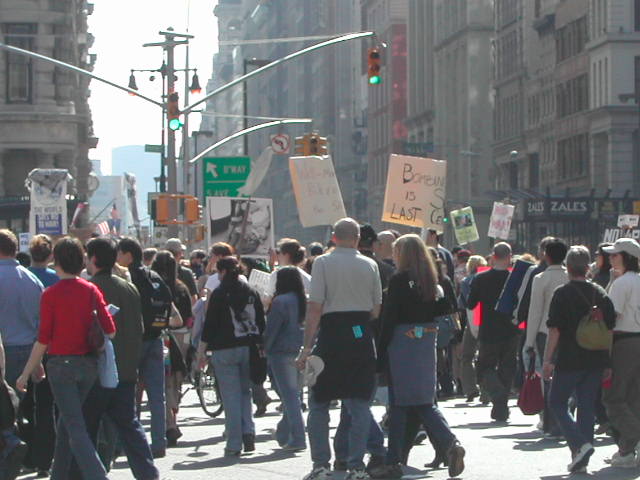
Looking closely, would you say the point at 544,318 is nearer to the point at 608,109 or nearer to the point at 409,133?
the point at 608,109

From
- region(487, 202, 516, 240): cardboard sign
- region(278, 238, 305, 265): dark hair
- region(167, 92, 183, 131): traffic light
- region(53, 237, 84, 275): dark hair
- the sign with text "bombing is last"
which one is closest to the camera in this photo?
region(53, 237, 84, 275): dark hair

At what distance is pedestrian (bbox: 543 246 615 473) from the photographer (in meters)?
13.9

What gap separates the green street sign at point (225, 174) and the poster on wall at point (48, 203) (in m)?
2.99

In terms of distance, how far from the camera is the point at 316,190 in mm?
26922

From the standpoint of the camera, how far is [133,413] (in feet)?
40.8

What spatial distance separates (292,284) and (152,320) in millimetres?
1722

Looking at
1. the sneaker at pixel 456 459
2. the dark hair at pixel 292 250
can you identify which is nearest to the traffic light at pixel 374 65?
the dark hair at pixel 292 250

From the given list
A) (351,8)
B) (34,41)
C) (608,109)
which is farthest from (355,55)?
(34,41)

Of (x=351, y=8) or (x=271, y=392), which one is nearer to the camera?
(x=271, y=392)

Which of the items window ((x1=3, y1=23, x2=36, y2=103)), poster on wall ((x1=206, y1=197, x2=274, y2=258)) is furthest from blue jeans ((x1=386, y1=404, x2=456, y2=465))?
window ((x1=3, y1=23, x2=36, y2=103))

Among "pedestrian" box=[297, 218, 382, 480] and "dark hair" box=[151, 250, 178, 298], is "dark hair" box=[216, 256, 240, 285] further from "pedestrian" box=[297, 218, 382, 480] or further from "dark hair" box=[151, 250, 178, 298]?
"pedestrian" box=[297, 218, 382, 480]

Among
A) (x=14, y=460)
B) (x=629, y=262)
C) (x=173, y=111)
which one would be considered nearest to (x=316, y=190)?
(x=173, y=111)

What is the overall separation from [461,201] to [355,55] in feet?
169

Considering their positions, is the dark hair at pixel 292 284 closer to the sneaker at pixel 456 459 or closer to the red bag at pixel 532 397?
the red bag at pixel 532 397
